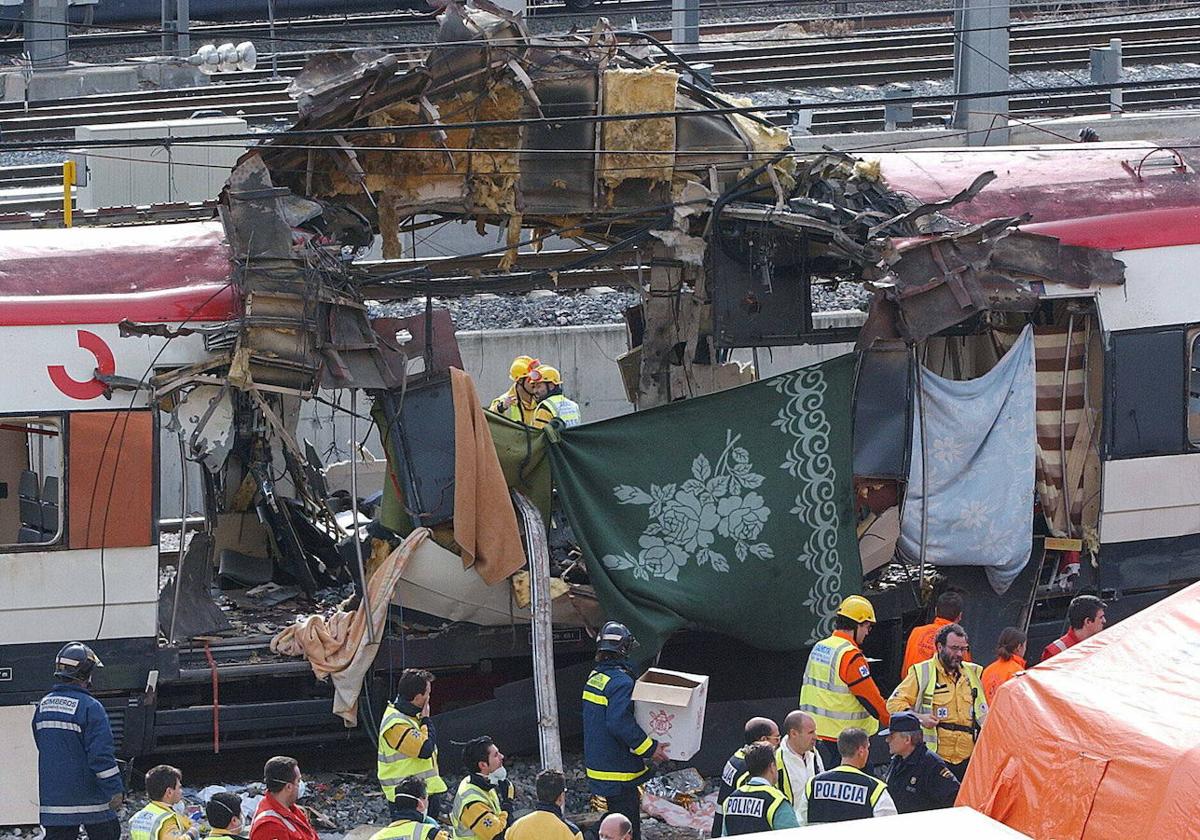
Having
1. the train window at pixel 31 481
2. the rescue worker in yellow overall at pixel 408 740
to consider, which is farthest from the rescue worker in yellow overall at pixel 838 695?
the train window at pixel 31 481

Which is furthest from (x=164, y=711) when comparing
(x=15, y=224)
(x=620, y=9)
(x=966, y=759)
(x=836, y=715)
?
(x=620, y=9)

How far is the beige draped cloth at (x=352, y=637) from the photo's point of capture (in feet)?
35.9

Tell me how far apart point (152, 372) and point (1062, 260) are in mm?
5762

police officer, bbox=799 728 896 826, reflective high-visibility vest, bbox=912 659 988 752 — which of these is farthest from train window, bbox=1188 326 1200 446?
police officer, bbox=799 728 896 826

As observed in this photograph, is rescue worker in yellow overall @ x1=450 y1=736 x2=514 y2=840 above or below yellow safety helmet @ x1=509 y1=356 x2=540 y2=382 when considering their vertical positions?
below

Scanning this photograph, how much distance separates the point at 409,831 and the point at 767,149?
5792mm

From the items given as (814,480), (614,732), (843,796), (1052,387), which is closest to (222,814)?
(614,732)

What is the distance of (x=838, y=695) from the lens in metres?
9.59

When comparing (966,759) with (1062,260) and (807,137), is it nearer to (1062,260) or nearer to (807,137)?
(1062,260)

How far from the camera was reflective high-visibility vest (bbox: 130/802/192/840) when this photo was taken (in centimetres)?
782

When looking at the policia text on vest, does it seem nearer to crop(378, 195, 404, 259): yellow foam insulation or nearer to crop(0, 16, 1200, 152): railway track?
crop(378, 195, 404, 259): yellow foam insulation

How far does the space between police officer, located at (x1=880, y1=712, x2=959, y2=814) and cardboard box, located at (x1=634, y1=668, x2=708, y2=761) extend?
1.28 m

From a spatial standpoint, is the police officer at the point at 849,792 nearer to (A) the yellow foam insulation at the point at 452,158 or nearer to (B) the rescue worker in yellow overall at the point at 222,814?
(B) the rescue worker in yellow overall at the point at 222,814

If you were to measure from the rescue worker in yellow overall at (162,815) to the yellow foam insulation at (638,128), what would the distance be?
5.09 metres
